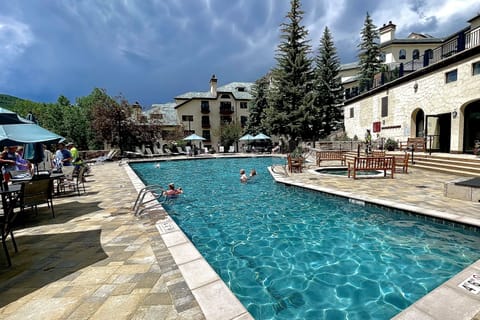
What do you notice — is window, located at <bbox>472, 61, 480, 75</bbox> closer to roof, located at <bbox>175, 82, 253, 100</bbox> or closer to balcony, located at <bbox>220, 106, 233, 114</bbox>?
balcony, located at <bbox>220, 106, 233, 114</bbox>

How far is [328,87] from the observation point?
96.5 ft

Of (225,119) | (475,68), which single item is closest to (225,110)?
(225,119)

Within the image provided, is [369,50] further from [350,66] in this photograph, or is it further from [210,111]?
[210,111]

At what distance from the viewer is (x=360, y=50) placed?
30.8 m

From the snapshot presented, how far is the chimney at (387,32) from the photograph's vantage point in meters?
37.1

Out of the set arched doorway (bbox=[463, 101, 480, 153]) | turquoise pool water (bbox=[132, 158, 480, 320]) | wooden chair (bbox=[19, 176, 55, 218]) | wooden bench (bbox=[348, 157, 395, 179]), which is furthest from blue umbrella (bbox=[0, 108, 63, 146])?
arched doorway (bbox=[463, 101, 480, 153])

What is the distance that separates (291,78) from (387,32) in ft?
80.6

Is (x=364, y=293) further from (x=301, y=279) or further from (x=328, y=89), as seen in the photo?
(x=328, y=89)

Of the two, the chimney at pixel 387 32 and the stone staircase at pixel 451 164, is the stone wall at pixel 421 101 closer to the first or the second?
the stone staircase at pixel 451 164

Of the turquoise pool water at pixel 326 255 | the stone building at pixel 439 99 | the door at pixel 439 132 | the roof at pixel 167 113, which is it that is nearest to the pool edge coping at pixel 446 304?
the turquoise pool water at pixel 326 255

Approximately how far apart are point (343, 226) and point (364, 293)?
2.31 m

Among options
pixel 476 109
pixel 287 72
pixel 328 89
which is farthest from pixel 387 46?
pixel 476 109

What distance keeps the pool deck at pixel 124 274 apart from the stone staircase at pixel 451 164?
4.94 m

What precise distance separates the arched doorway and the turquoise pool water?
426 inches
